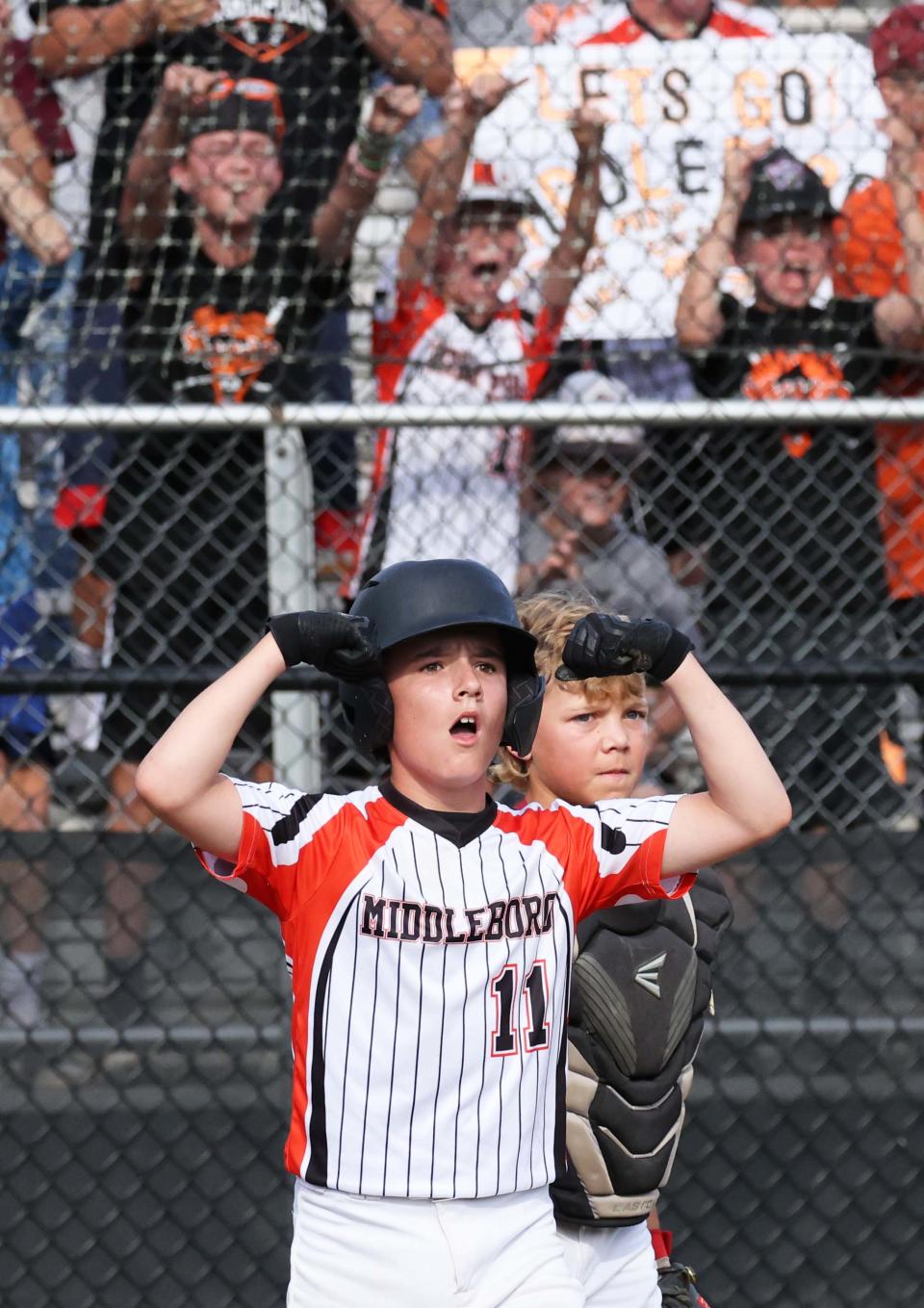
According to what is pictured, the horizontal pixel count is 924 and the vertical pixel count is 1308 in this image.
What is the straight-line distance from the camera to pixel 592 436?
11.7ft

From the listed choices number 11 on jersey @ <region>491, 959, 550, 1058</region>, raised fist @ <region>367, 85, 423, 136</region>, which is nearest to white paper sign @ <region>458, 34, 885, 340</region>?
raised fist @ <region>367, 85, 423, 136</region>

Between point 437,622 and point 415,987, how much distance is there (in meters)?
0.40

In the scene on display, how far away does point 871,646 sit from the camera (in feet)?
11.3

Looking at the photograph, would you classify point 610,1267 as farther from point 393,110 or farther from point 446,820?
point 393,110

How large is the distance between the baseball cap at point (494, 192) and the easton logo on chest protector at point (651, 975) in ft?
6.85

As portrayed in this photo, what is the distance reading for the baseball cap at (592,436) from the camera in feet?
11.6

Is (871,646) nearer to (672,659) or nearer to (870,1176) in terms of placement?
(870,1176)

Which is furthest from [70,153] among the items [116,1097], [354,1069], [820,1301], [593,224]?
[820,1301]

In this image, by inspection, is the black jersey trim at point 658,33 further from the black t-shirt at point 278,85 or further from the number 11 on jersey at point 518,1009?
the number 11 on jersey at point 518,1009

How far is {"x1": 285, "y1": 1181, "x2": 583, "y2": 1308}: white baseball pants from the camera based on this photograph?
1632mm

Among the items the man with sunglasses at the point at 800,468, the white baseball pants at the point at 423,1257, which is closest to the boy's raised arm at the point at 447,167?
the man with sunglasses at the point at 800,468

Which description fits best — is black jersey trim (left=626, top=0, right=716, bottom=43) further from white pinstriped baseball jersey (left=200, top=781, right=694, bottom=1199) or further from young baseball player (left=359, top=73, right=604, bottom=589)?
white pinstriped baseball jersey (left=200, top=781, right=694, bottom=1199)

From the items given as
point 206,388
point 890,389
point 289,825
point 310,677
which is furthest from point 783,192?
point 289,825

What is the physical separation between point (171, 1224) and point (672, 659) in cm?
182
